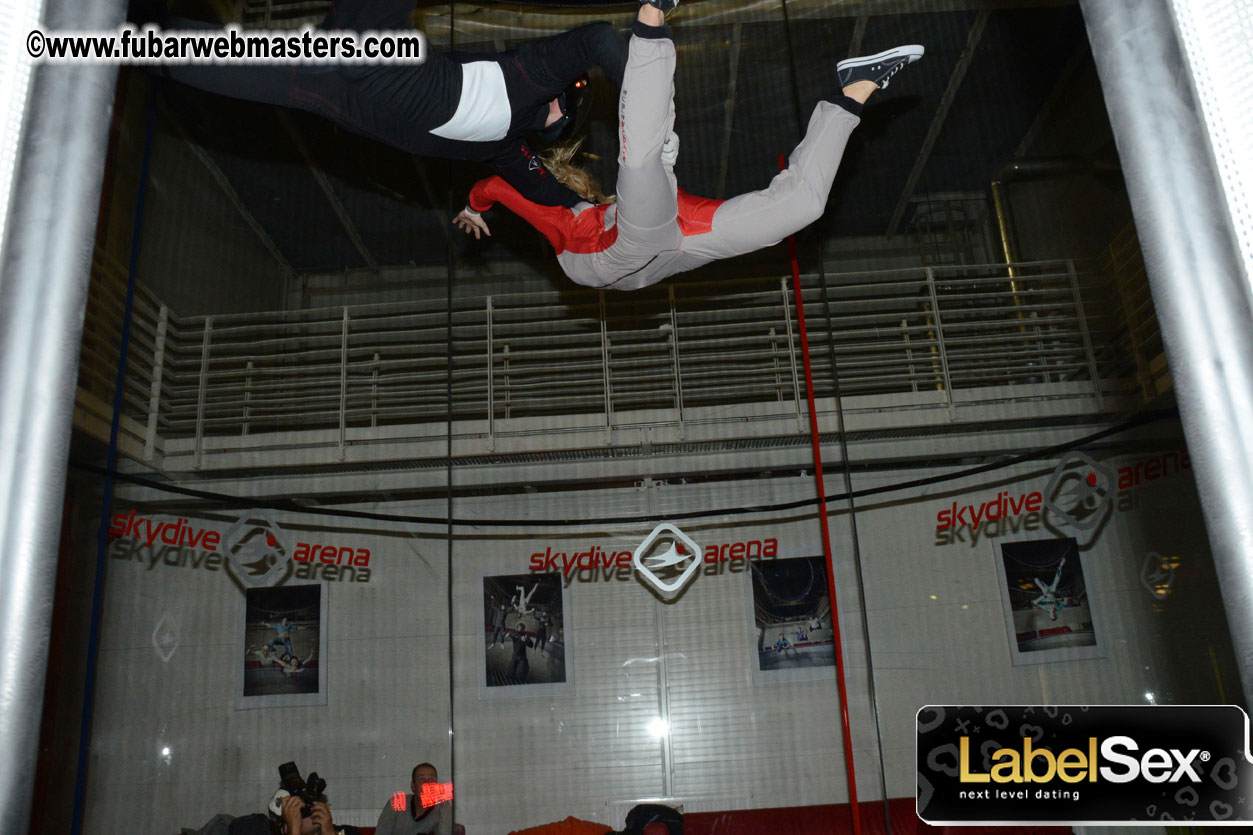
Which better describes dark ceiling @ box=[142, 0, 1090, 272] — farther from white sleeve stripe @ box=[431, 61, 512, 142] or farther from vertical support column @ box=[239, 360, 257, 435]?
white sleeve stripe @ box=[431, 61, 512, 142]

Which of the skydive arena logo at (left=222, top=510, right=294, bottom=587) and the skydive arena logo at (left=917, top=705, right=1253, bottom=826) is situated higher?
the skydive arena logo at (left=222, top=510, right=294, bottom=587)

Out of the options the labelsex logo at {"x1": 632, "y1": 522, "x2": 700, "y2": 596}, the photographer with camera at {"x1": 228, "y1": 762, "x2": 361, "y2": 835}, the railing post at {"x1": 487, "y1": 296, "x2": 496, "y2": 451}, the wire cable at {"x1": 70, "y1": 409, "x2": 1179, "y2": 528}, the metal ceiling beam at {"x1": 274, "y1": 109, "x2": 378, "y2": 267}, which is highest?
the metal ceiling beam at {"x1": 274, "y1": 109, "x2": 378, "y2": 267}

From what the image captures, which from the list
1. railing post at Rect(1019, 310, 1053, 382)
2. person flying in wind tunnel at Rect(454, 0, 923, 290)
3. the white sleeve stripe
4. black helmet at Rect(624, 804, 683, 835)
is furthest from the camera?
railing post at Rect(1019, 310, 1053, 382)

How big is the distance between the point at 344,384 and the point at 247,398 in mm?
297

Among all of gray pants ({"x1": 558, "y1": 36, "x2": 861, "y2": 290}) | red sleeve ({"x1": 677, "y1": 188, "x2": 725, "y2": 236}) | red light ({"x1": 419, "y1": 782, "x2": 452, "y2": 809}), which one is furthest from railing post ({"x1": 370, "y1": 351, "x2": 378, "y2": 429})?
red sleeve ({"x1": 677, "y1": 188, "x2": 725, "y2": 236})

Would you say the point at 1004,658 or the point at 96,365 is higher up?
the point at 96,365

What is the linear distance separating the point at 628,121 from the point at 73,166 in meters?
1.06

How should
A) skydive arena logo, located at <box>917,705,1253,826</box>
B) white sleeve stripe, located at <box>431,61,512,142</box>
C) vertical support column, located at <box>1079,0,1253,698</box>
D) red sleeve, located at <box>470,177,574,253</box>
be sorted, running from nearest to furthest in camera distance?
vertical support column, located at <box>1079,0,1253,698</box> < skydive arena logo, located at <box>917,705,1253,826</box> < white sleeve stripe, located at <box>431,61,512,142</box> < red sleeve, located at <box>470,177,574,253</box>

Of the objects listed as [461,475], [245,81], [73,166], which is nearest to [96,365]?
[461,475]

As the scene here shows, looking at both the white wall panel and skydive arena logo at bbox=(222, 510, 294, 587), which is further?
skydive arena logo at bbox=(222, 510, 294, 587)

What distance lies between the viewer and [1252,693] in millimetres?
443

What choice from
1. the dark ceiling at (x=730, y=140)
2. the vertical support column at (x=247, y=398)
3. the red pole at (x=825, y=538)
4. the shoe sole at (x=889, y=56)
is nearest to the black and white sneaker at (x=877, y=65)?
the shoe sole at (x=889, y=56)

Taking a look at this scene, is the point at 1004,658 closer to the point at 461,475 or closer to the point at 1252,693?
the point at 461,475

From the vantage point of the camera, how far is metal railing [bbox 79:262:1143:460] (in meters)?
2.56
